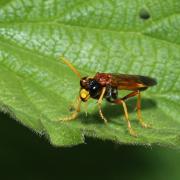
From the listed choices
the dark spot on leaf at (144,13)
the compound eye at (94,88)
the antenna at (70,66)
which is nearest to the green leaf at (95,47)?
the dark spot on leaf at (144,13)

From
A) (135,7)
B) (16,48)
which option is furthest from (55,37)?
(135,7)

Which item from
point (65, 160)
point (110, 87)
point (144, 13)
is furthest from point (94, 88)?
point (65, 160)

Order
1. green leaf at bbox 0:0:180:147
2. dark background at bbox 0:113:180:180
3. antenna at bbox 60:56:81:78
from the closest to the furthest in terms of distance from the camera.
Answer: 1. antenna at bbox 60:56:81:78
2. green leaf at bbox 0:0:180:147
3. dark background at bbox 0:113:180:180

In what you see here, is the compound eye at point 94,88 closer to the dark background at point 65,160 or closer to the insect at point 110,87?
the insect at point 110,87

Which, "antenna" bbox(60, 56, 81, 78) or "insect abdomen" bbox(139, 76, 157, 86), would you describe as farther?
"insect abdomen" bbox(139, 76, 157, 86)

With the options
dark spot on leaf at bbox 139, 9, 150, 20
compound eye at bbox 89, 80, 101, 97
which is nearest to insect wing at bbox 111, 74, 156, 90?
compound eye at bbox 89, 80, 101, 97

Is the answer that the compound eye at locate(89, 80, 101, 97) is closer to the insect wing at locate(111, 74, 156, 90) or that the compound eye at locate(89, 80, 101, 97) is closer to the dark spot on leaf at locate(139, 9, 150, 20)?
the insect wing at locate(111, 74, 156, 90)

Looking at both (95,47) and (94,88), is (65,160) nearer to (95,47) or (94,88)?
(95,47)
